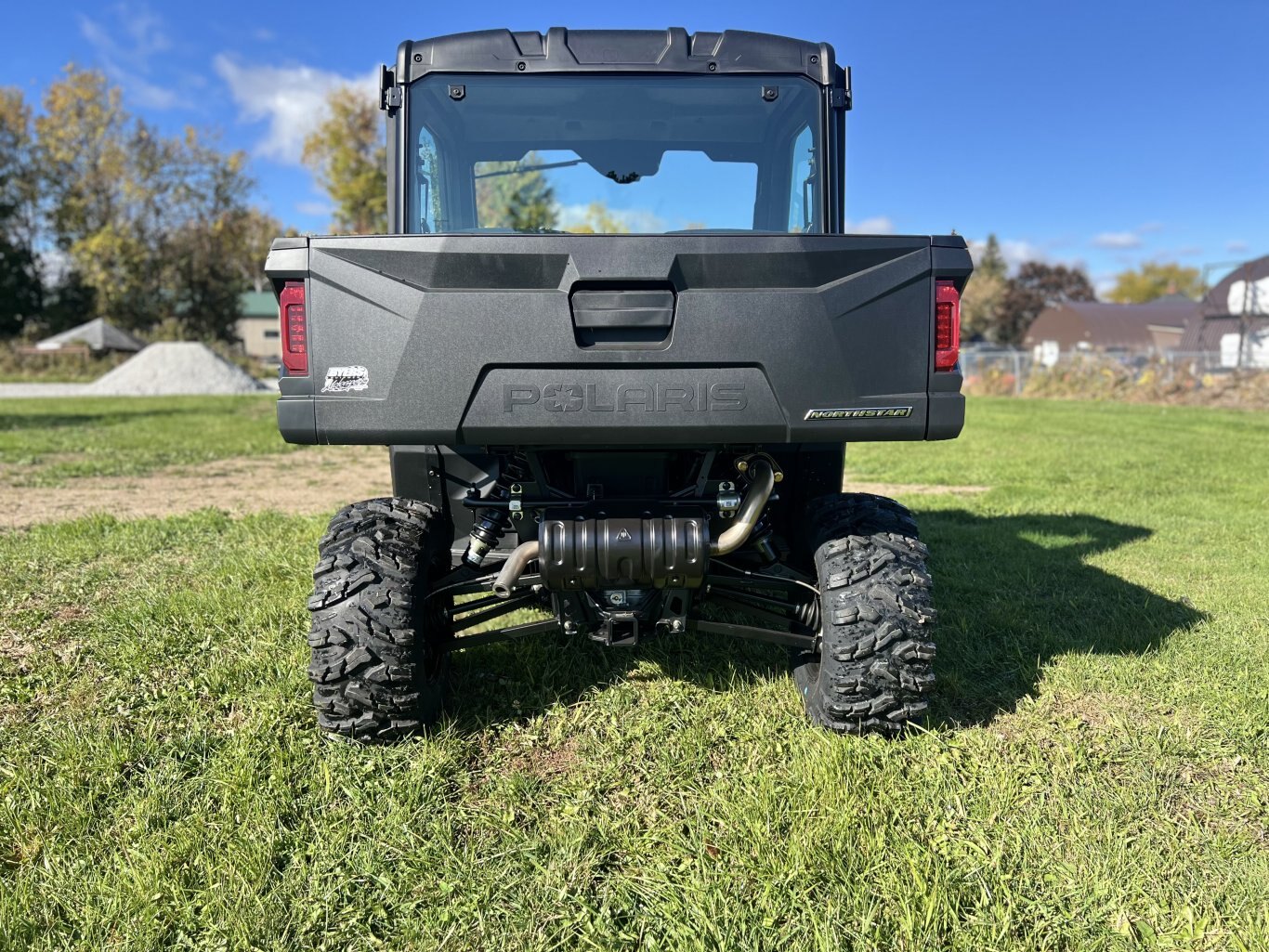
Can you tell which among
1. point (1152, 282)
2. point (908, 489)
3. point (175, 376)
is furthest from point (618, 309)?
point (1152, 282)

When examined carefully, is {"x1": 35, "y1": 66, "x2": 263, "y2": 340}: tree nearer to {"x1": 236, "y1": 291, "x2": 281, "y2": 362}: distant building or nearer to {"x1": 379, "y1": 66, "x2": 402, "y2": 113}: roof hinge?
{"x1": 236, "y1": 291, "x2": 281, "y2": 362}: distant building

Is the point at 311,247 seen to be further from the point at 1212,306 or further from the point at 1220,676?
the point at 1212,306

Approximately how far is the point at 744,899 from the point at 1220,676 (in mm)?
2578

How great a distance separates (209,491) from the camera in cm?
829

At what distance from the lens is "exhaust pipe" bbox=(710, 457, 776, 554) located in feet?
9.27

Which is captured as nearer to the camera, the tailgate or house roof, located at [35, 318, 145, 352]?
the tailgate

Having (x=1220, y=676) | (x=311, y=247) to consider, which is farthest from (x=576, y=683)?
(x=1220, y=676)

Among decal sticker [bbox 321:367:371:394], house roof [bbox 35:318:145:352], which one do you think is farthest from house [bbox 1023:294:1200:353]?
decal sticker [bbox 321:367:371:394]

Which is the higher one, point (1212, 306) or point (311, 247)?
point (1212, 306)

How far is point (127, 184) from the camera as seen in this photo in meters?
44.2

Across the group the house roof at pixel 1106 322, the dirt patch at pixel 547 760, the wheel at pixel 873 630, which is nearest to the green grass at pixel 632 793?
the dirt patch at pixel 547 760

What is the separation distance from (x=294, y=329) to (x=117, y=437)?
472 inches

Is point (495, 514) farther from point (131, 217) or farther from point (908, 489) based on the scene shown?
point (131, 217)

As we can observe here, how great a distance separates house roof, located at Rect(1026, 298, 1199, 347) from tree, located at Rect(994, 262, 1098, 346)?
9534mm
